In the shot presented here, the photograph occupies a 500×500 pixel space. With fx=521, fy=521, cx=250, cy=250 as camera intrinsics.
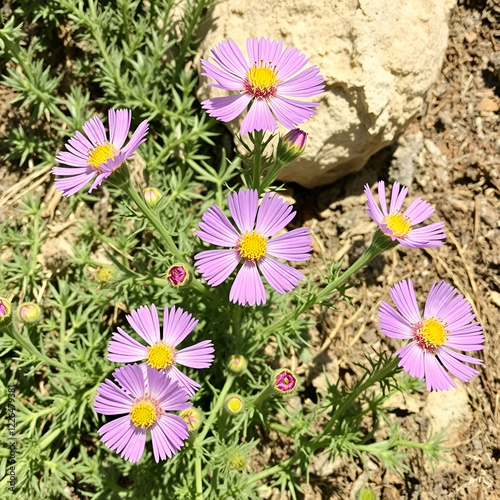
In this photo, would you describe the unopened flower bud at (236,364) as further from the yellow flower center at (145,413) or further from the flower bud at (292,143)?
the flower bud at (292,143)

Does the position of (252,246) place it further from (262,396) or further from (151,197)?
(262,396)

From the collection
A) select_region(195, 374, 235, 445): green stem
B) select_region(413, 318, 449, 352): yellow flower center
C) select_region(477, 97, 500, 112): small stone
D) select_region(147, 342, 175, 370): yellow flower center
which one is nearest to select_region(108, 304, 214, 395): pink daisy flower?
select_region(147, 342, 175, 370): yellow flower center

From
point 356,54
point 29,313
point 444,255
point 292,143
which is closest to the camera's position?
point 292,143

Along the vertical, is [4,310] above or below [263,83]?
below

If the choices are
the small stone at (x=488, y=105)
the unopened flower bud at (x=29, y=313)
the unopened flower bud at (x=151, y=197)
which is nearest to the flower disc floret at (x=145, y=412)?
the unopened flower bud at (x=29, y=313)

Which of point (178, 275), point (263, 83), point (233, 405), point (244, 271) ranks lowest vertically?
point (233, 405)

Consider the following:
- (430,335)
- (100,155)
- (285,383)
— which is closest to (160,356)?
(285,383)

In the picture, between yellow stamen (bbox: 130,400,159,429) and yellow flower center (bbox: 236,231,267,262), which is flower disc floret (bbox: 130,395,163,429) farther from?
yellow flower center (bbox: 236,231,267,262)
